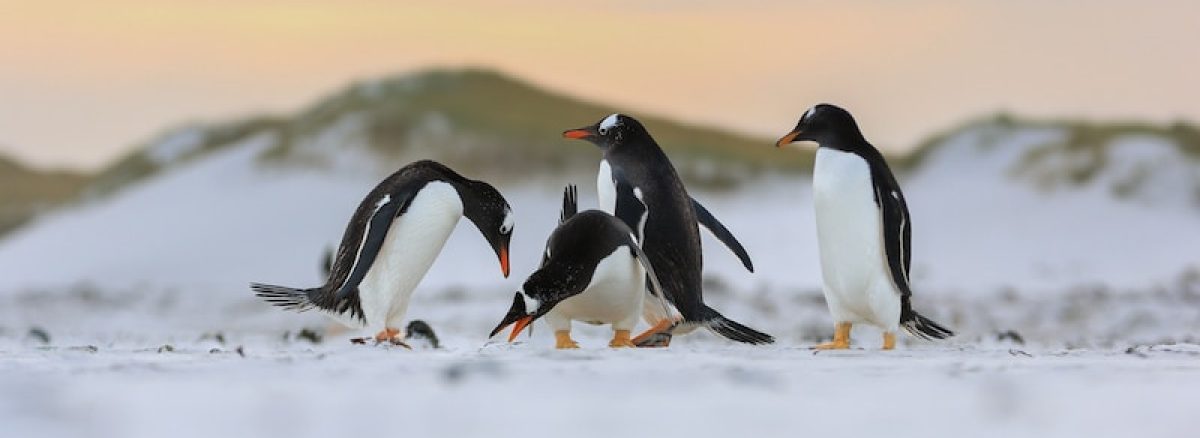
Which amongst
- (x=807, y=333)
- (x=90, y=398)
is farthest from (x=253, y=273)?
(x=90, y=398)

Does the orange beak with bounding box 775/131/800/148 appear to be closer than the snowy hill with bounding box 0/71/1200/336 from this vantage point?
Yes

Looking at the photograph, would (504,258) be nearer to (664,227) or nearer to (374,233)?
(374,233)

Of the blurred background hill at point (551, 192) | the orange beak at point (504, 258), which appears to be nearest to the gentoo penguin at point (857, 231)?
the orange beak at point (504, 258)

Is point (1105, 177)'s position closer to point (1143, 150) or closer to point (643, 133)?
point (1143, 150)

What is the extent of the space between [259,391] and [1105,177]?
69.3 ft

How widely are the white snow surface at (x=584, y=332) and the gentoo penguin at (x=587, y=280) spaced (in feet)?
0.65

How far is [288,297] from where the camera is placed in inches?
297

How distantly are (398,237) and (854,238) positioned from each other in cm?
201

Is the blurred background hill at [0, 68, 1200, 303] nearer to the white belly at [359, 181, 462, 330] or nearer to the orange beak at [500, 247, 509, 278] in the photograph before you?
the orange beak at [500, 247, 509, 278]

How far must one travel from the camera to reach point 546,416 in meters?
4.31

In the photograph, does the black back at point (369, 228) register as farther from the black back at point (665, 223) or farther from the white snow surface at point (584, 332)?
the black back at point (665, 223)

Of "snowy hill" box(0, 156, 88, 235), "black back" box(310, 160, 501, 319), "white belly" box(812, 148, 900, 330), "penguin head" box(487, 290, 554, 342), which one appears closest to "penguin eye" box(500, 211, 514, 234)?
"black back" box(310, 160, 501, 319)

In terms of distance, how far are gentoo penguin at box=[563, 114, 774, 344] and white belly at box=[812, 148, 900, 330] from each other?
0.44m

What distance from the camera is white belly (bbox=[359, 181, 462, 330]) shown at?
6.98m
